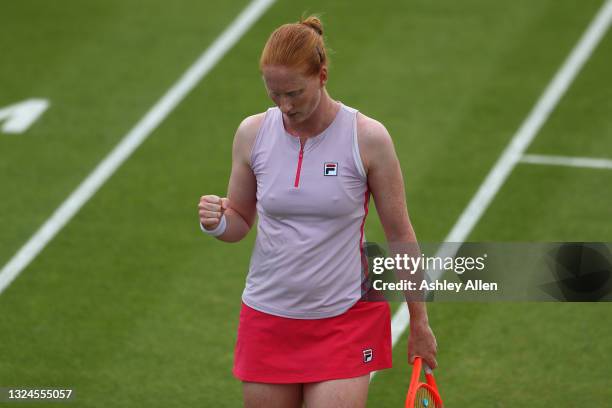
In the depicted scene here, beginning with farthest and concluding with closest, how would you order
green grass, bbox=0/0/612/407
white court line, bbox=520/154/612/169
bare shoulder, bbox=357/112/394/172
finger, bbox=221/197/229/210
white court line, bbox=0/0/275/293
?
white court line, bbox=520/154/612/169 < white court line, bbox=0/0/275/293 < green grass, bbox=0/0/612/407 < finger, bbox=221/197/229/210 < bare shoulder, bbox=357/112/394/172

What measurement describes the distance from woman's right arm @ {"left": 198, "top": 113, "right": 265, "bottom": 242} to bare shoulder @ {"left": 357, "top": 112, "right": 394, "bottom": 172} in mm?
490

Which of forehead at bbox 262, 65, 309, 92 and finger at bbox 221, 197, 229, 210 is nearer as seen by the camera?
forehead at bbox 262, 65, 309, 92

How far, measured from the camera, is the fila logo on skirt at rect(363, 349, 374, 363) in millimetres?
5566

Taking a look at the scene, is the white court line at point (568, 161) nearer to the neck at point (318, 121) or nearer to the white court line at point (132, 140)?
the white court line at point (132, 140)

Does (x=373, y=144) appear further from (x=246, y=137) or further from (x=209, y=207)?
(x=209, y=207)

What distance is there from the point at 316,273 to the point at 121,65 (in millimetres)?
7213

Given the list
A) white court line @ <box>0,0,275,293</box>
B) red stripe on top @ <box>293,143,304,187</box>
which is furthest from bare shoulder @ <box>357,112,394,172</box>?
white court line @ <box>0,0,275,293</box>

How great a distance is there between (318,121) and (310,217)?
42 centimetres

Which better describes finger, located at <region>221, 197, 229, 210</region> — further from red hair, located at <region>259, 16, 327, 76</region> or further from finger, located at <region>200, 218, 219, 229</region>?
red hair, located at <region>259, 16, 327, 76</region>

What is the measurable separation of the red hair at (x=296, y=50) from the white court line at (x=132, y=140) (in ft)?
14.2

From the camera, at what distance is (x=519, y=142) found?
35.8 feet

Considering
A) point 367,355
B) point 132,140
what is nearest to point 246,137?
point 367,355

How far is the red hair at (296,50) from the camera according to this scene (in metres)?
5.26

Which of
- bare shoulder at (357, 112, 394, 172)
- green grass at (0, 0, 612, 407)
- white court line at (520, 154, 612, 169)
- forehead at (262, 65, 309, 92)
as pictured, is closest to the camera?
forehead at (262, 65, 309, 92)
